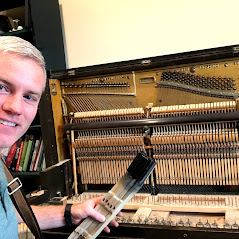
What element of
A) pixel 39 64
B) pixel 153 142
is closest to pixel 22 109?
pixel 39 64

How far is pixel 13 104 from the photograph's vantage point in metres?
1.16

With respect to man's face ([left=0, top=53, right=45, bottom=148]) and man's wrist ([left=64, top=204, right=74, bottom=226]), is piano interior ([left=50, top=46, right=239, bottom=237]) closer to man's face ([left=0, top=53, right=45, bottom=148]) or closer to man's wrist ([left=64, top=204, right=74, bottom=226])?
man's wrist ([left=64, top=204, right=74, bottom=226])

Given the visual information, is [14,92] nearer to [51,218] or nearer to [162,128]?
[51,218]

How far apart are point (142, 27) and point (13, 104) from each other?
6.17 feet

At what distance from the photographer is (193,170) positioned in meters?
2.01

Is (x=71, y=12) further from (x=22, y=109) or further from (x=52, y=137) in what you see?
(x=22, y=109)

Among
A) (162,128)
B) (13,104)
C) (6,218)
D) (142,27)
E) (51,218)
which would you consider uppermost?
(142,27)

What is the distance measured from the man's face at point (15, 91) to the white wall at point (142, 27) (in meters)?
1.66

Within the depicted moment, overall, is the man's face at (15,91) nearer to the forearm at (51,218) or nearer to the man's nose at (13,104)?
the man's nose at (13,104)

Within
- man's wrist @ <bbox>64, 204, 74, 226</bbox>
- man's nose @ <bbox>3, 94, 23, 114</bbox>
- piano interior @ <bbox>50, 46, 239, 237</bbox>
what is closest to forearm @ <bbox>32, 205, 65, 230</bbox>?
man's wrist @ <bbox>64, 204, 74, 226</bbox>

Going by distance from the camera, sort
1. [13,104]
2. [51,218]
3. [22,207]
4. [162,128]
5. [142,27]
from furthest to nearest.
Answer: [142,27] → [162,128] → [51,218] → [22,207] → [13,104]

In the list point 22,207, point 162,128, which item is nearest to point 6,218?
point 22,207

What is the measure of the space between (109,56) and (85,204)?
1.70 metres

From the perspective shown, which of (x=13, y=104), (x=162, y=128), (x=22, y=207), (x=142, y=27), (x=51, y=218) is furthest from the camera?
(x=142, y=27)
